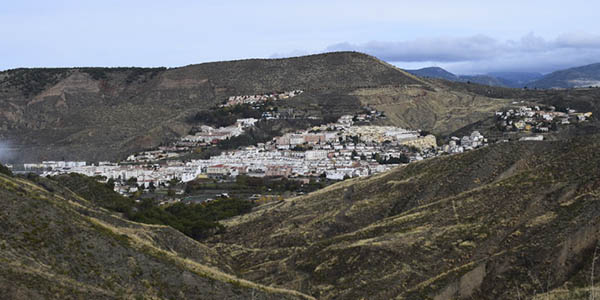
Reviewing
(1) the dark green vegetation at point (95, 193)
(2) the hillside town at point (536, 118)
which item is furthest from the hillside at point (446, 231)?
(2) the hillside town at point (536, 118)

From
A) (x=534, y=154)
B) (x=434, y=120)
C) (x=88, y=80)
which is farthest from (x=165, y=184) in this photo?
(x=88, y=80)

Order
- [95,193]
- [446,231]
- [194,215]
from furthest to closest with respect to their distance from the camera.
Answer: [194,215] < [95,193] < [446,231]

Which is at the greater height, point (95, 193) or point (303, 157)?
point (95, 193)

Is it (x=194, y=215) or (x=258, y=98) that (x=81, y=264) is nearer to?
(x=194, y=215)

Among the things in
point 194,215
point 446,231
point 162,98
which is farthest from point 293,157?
point 446,231

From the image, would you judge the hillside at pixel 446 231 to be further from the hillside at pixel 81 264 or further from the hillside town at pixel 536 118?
the hillside town at pixel 536 118
